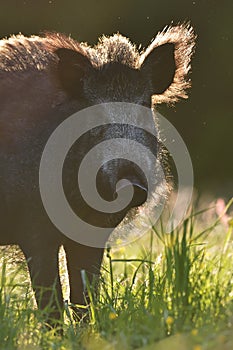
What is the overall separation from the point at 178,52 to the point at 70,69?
0.69m

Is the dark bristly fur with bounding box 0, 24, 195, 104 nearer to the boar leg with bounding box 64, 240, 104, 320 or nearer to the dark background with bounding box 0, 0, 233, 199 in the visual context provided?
the boar leg with bounding box 64, 240, 104, 320

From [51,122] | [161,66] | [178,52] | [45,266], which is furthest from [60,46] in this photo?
[45,266]

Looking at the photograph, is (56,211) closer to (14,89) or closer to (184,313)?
(14,89)

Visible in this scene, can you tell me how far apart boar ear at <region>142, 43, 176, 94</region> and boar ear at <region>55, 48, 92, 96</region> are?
39cm

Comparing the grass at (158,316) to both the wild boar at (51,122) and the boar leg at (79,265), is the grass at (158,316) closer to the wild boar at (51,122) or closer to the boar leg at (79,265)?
the wild boar at (51,122)

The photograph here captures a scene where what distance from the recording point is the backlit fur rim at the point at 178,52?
547 cm

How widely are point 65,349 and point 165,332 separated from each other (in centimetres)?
42

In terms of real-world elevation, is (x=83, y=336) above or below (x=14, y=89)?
below

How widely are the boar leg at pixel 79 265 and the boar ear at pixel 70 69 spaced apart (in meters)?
0.79

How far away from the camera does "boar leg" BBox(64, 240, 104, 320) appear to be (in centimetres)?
527

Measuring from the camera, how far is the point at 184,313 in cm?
405

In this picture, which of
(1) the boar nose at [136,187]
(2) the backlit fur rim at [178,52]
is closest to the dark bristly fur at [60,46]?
(2) the backlit fur rim at [178,52]

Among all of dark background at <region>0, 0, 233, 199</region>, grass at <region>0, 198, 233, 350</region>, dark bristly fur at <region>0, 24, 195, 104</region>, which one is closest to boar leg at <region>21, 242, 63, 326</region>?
grass at <region>0, 198, 233, 350</region>

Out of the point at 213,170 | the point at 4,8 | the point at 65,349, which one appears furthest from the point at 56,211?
the point at 213,170
